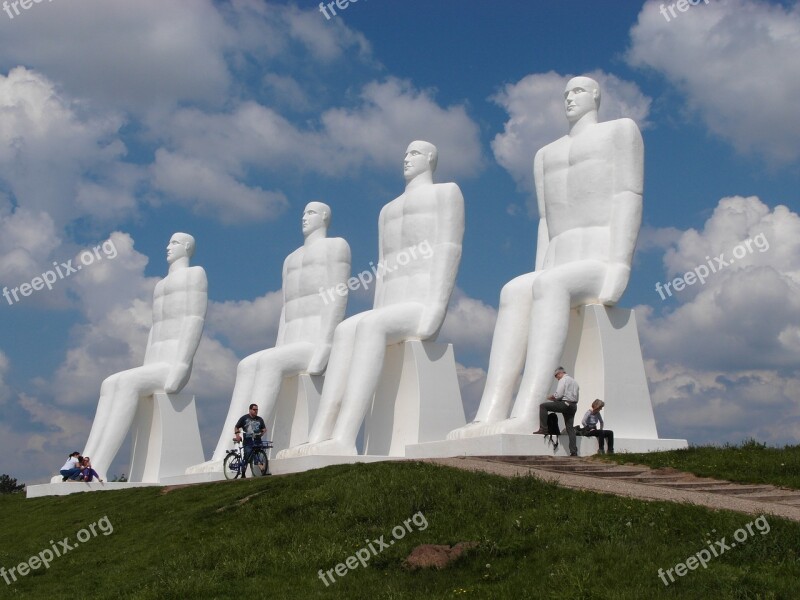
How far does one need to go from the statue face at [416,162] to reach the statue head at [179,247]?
7.22 meters

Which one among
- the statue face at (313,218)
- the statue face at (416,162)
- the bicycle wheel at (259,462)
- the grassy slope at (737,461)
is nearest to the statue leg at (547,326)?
the grassy slope at (737,461)

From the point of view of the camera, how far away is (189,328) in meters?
23.7

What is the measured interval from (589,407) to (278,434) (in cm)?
810

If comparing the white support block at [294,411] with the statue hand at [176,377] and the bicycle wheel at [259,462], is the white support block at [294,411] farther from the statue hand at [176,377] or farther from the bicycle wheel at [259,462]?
the bicycle wheel at [259,462]

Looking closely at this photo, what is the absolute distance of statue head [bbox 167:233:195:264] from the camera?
24.9 metres

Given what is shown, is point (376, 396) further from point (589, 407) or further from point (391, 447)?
point (589, 407)

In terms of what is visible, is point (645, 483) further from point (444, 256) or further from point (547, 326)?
point (444, 256)

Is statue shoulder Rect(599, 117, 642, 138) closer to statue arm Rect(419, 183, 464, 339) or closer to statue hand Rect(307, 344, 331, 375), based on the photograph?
statue arm Rect(419, 183, 464, 339)

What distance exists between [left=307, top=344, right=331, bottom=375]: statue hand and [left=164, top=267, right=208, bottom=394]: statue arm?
3.36m

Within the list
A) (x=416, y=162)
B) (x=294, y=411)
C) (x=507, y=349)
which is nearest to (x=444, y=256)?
(x=416, y=162)

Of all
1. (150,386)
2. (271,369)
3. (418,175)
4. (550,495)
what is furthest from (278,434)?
(550,495)

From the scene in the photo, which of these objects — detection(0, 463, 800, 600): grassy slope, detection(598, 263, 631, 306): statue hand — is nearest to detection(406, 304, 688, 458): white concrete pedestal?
detection(598, 263, 631, 306): statue hand

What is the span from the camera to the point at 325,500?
12094 mm

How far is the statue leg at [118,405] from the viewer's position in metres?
22.7
